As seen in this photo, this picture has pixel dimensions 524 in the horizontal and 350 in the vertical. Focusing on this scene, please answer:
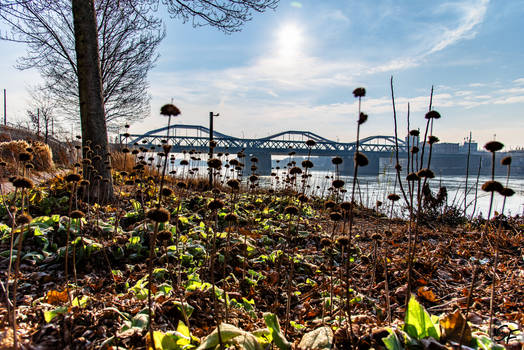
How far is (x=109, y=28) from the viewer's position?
1162cm

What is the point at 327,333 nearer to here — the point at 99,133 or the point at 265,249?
the point at 265,249

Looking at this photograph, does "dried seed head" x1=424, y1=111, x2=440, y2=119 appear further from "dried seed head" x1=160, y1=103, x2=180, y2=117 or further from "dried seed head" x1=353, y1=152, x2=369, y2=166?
"dried seed head" x1=160, y1=103, x2=180, y2=117

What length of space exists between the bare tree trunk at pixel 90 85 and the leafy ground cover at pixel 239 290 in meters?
0.99

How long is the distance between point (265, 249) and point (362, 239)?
6.38 ft

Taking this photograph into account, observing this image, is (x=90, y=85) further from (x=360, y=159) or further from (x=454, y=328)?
(x=454, y=328)

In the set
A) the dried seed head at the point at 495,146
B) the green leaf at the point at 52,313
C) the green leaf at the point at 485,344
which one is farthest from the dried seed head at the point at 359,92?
the green leaf at the point at 52,313

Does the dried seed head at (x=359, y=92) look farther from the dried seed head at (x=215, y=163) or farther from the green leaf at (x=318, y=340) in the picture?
the green leaf at (x=318, y=340)

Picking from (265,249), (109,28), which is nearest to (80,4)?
(265,249)

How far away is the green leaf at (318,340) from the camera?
130cm

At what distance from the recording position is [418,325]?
1.28 m

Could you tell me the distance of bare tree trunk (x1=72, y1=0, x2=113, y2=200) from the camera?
464cm

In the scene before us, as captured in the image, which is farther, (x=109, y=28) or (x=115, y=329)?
(x=109, y=28)

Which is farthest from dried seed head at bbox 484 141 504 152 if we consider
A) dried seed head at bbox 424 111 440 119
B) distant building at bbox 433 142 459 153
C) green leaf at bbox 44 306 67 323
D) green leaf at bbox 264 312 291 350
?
distant building at bbox 433 142 459 153

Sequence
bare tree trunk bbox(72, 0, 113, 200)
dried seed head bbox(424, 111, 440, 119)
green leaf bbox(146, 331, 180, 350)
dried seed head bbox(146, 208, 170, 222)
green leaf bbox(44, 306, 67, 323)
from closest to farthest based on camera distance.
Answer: dried seed head bbox(146, 208, 170, 222)
green leaf bbox(146, 331, 180, 350)
green leaf bbox(44, 306, 67, 323)
dried seed head bbox(424, 111, 440, 119)
bare tree trunk bbox(72, 0, 113, 200)
